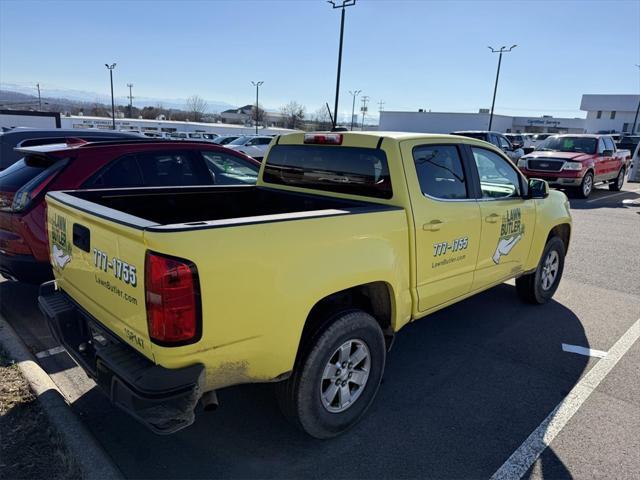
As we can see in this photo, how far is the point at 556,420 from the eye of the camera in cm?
318

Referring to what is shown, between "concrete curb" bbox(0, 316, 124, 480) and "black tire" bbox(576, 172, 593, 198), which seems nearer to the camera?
"concrete curb" bbox(0, 316, 124, 480)

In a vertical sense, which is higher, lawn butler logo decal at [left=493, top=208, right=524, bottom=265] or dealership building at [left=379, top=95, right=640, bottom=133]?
dealership building at [left=379, top=95, right=640, bottom=133]

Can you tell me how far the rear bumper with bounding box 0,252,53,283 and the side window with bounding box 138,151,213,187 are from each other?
139cm

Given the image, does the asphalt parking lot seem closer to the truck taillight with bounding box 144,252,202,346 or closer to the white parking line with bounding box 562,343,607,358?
the white parking line with bounding box 562,343,607,358

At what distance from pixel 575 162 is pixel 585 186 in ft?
2.91

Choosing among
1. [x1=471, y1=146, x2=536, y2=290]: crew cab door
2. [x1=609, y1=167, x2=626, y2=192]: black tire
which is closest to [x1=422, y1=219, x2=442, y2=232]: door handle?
[x1=471, y1=146, x2=536, y2=290]: crew cab door

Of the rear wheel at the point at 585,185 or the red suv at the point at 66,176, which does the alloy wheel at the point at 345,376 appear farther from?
the rear wheel at the point at 585,185

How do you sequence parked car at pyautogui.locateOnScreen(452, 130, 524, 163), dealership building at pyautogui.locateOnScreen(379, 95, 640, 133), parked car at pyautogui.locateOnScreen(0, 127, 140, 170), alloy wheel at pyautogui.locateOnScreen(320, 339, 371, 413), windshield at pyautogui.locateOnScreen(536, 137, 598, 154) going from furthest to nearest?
dealership building at pyautogui.locateOnScreen(379, 95, 640, 133)
parked car at pyautogui.locateOnScreen(452, 130, 524, 163)
windshield at pyautogui.locateOnScreen(536, 137, 598, 154)
parked car at pyautogui.locateOnScreen(0, 127, 140, 170)
alloy wheel at pyautogui.locateOnScreen(320, 339, 371, 413)

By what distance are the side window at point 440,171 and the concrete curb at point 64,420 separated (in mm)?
2676

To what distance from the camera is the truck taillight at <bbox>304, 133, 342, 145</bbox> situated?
144 inches

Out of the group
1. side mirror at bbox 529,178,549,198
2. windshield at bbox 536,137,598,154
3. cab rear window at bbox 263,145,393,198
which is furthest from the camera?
windshield at bbox 536,137,598,154

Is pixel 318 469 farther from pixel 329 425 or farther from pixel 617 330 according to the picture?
pixel 617 330

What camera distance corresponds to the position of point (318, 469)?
105 inches

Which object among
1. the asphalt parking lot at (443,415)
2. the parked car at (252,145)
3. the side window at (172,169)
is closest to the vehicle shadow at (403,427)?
the asphalt parking lot at (443,415)
